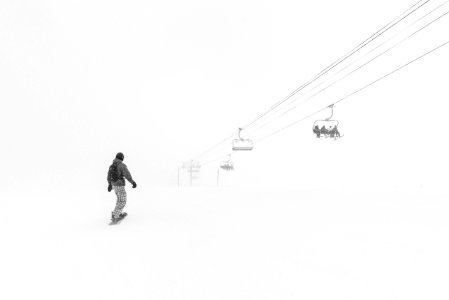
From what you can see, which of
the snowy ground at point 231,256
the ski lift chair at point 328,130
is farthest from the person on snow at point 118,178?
the ski lift chair at point 328,130

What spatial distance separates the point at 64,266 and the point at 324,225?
6.24 metres

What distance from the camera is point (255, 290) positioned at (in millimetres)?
4125

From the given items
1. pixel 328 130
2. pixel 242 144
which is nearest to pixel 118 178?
pixel 328 130

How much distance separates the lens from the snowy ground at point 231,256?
4.16 meters

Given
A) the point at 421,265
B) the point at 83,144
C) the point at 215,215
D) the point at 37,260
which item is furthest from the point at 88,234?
the point at 83,144

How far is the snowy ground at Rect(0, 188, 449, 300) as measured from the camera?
4156 millimetres

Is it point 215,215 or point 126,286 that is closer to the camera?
point 126,286

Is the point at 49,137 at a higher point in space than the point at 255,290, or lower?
higher

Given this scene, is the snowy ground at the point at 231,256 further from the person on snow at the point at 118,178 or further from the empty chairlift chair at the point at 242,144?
the empty chairlift chair at the point at 242,144

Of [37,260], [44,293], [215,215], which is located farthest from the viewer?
[215,215]

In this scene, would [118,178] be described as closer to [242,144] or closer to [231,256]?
[231,256]

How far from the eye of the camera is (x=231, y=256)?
17.7 feet

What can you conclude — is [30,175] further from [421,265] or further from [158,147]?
[421,265]

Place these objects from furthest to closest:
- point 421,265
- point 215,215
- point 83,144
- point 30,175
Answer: point 83,144 → point 30,175 → point 215,215 → point 421,265
